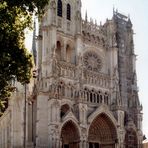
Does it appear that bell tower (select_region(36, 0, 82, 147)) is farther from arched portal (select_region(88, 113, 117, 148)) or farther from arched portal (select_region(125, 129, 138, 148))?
arched portal (select_region(125, 129, 138, 148))

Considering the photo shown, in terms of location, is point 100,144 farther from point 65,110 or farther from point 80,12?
point 80,12

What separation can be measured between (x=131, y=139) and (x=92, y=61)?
35.2ft

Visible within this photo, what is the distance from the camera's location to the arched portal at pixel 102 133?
49625 mm

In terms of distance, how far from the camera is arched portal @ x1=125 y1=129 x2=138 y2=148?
169 ft

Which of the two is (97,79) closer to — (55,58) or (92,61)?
(92,61)

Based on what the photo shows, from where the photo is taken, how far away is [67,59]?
5019 centimetres

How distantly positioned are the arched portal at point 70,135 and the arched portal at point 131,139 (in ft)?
26.6

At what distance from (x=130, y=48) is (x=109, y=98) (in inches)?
348

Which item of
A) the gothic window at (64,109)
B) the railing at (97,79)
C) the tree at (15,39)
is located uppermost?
the railing at (97,79)

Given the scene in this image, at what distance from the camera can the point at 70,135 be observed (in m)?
47.0

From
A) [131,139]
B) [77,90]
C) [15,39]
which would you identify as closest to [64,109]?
[77,90]

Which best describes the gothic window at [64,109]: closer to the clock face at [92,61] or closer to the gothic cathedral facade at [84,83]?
the gothic cathedral facade at [84,83]

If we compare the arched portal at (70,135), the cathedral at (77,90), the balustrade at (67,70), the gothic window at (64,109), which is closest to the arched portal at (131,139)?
the cathedral at (77,90)

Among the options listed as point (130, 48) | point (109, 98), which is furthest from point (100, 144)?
point (130, 48)
